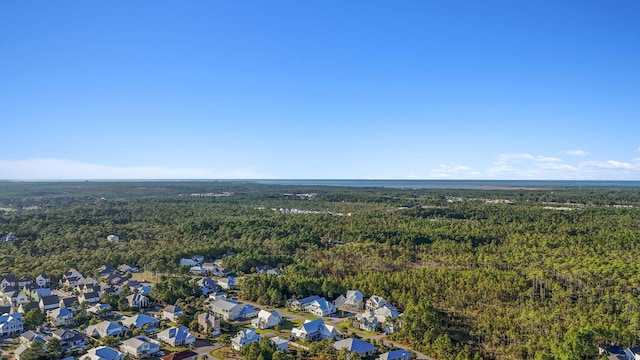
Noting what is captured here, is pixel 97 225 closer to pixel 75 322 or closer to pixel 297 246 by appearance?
pixel 297 246

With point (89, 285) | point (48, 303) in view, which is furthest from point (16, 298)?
point (89, 285)

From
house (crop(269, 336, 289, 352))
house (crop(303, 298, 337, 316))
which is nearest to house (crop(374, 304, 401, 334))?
house (crop(303, 298, 337, 316))

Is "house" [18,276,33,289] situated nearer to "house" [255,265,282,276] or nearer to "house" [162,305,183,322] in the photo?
"house" [162,305,183,322]


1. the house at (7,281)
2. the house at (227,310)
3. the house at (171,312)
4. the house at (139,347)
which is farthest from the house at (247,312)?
the house at (7,281)

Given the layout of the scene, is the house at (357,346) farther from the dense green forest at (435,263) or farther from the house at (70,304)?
the house at (70,304)

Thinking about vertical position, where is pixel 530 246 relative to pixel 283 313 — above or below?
above

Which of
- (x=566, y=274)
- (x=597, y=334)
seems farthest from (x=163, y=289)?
(x=566, y=274)
